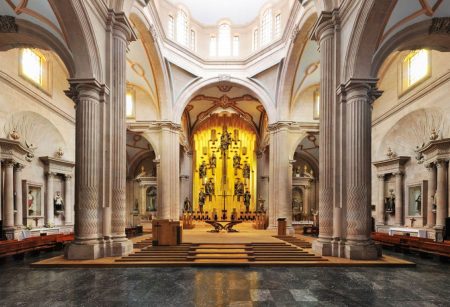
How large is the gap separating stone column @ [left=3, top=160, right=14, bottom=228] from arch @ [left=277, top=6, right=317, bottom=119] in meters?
12.8

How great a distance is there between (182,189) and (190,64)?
11447 millimetres

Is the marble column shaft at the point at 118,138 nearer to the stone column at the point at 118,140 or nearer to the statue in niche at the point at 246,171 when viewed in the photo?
the stone column at the point at 118,140

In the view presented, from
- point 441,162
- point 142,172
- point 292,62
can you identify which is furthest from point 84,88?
point 142,172

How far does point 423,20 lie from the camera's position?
935 centimetres

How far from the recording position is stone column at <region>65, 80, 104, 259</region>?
28.4 ft

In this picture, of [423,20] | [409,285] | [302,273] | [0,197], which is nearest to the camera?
[409,285]

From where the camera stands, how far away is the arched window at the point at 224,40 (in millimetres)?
21141

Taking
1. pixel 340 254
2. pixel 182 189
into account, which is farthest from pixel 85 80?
pixel 182 189

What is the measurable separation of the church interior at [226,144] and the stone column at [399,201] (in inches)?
3.7

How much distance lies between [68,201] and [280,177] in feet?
36.2

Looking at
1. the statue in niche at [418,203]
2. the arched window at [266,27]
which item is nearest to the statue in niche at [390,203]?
the statue in niche at [418,203]

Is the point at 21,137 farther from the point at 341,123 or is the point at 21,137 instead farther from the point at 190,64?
the point at 341,123

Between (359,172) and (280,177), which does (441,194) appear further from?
(280,177)

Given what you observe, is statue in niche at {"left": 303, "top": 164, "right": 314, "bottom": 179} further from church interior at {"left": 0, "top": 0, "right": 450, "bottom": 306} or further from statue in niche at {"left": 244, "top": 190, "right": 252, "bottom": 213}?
church interior at {"left": 0, "top": 0, "right": 450, "bottom": 306}
